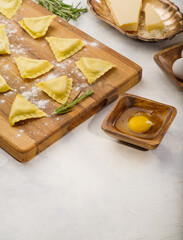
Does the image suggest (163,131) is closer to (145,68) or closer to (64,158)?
(64,158)

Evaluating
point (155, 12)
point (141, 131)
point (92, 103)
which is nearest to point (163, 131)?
point (141, 131)

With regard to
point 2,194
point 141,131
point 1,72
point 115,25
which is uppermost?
point 115,25

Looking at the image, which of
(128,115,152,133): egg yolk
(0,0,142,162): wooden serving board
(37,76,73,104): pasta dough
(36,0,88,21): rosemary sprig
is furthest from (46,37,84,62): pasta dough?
(128,115,152,133): egg yolk

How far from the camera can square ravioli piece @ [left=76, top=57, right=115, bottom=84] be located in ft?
6.68

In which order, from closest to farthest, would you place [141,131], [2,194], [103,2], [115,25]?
[2,194]
[141,131]
[115,25]
[103,2]

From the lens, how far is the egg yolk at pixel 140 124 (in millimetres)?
1785

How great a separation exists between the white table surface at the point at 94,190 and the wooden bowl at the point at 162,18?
1.82ft

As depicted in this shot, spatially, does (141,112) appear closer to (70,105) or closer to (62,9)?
(70,105)

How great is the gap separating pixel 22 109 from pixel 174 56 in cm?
93

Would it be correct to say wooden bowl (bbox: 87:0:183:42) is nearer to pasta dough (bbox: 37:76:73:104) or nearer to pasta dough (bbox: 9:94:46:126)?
pasta dough (bbox: 37:76:73:104)

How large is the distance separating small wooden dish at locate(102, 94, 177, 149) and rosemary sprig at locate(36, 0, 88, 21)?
89 centimetres

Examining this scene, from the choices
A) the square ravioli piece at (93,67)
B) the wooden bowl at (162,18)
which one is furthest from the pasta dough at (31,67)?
the wooden bowl at (162,18)

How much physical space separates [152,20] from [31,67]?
2.60 ft

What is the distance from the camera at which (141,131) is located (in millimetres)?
1788
